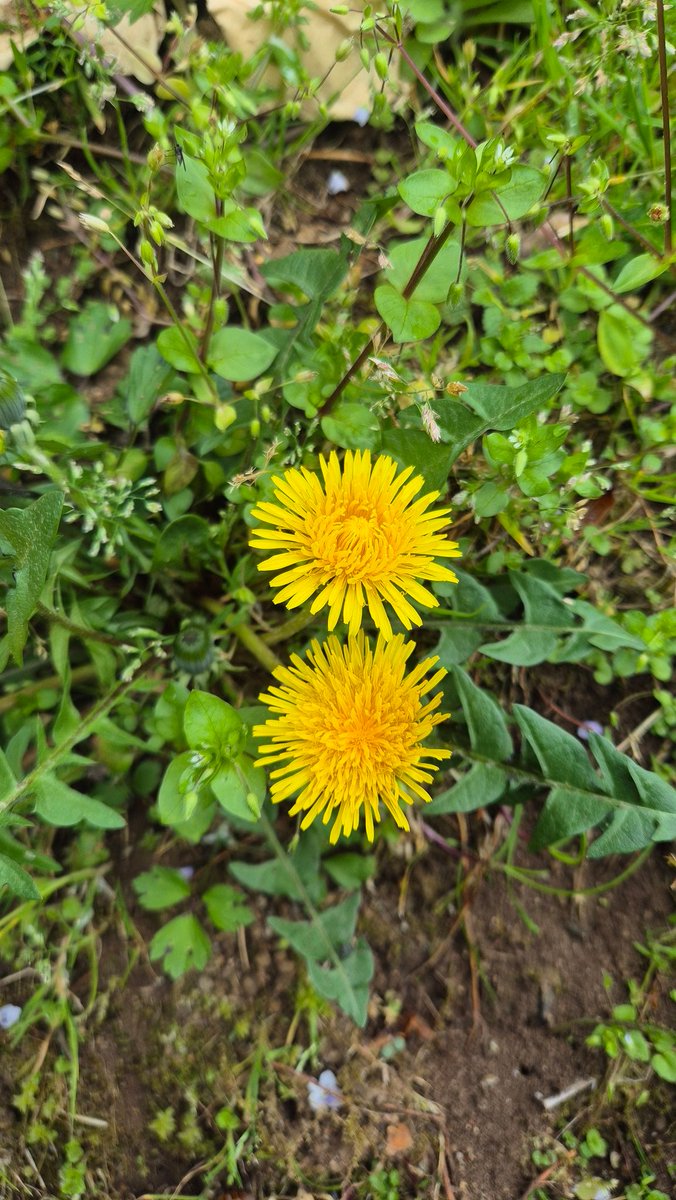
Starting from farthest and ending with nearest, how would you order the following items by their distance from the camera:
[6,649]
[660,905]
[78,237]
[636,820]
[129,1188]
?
[78,237]
[660,905]
[129,1188]
[636,820]
[6,649]

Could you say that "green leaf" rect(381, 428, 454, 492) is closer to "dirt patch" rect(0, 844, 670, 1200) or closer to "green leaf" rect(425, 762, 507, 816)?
"green leaf" rect(425, 762, 507, 816)

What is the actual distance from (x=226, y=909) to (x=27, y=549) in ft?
3.80

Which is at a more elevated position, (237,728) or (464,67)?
(464,67)

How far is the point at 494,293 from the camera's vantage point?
226 cm

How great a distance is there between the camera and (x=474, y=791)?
1.86 metres

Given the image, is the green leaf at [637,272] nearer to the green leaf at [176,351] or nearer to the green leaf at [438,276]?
the green leaf at [438,276]

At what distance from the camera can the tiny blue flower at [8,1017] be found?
213cm

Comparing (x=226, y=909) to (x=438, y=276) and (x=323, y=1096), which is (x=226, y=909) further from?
(x=438, y=276)

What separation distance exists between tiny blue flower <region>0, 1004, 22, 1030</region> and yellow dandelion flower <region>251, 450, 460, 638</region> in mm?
1500

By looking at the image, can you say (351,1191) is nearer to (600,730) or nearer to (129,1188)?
(129,1188)

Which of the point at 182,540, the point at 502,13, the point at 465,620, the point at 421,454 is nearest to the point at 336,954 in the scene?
the point at 465,620

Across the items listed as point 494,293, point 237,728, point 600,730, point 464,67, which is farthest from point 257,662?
point 464,67

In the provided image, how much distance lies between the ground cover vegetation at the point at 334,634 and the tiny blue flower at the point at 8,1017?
0.04 meters

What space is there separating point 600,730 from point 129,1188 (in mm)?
1753
